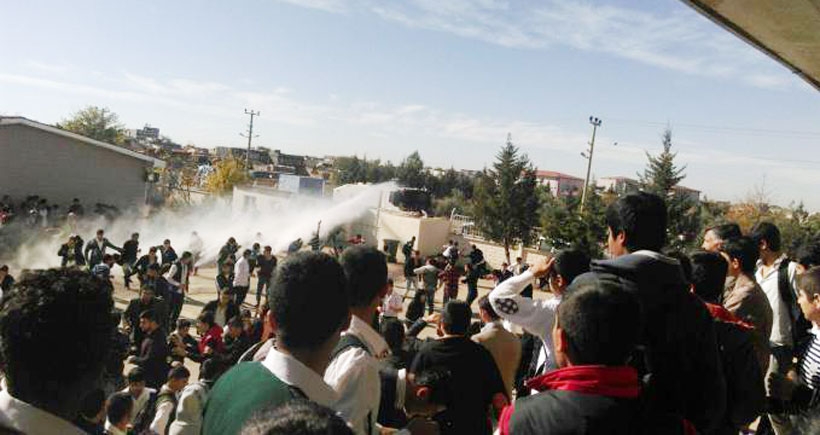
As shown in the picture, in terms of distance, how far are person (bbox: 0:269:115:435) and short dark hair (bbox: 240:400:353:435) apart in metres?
0.80

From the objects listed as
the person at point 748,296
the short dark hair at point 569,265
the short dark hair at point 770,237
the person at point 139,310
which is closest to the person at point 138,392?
the person at point 139,310

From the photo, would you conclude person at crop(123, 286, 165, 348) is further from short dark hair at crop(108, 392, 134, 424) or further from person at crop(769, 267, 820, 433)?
person at crop(769, 267, 820, 433)

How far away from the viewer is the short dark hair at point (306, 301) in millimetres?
2023

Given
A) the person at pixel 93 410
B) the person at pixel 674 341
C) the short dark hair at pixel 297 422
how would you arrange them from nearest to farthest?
the short dark hair at pixel 297 422
the person at pixel 674 341
the person at pixel 93 410

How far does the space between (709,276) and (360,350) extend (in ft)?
7.17

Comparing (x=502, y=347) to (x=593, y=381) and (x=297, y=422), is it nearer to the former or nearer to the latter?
(x=593, y=381)

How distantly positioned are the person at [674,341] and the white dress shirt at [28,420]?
193 cm

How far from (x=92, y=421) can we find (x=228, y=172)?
1759 inches

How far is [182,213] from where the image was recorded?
29.8 metres

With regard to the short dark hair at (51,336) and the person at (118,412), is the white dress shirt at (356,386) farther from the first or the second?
the person at (118,412)

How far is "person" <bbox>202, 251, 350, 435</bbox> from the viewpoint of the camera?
1780 mm

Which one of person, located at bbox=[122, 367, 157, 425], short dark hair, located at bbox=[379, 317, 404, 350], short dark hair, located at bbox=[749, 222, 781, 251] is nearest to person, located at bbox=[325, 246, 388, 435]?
short dark hair, located at bbox=[379, 317, 404, 350]

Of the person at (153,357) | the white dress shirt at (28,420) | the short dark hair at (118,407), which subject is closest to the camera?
the white dress shirt at (28,420)

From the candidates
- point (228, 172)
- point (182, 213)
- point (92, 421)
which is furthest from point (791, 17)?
point (228, 172)
